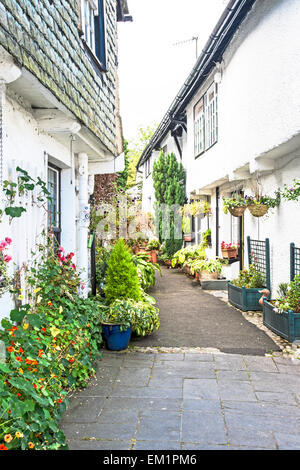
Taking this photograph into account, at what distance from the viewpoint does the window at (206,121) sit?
933 centimetres

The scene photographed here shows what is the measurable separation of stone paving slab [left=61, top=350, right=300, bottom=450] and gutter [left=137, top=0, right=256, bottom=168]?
5644mm

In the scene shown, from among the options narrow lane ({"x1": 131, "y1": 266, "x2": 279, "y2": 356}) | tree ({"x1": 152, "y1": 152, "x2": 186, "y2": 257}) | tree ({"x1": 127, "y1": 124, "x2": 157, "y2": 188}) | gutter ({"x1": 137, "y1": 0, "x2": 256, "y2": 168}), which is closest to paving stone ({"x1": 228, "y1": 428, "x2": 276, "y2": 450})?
narrow lane ({"x1": 131, "y1": 266, "x2": 279, "y2": 356})

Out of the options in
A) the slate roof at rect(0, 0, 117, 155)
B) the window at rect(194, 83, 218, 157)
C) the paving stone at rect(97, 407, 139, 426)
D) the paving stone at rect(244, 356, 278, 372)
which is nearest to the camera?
the slate roof at rect(0, 0, 117, 155)

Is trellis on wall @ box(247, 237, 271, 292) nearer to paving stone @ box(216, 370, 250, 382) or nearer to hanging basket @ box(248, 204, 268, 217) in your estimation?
hanging basket @ box(248, 204, 268, 217)

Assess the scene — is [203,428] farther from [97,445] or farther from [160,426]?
[97,445]

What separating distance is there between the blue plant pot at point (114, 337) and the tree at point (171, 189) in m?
9.60

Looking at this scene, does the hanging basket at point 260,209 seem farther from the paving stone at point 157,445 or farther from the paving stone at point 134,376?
the paving stone at point 157,445

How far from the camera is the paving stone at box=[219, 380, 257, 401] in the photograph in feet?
11.6

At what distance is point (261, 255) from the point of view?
7.55m

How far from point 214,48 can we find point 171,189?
6637 mm

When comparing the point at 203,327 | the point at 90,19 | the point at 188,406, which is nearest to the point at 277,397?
the point at 188,406

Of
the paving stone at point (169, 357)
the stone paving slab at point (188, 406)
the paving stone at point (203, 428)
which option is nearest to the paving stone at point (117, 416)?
the stone paving slab at point (188, 406)
